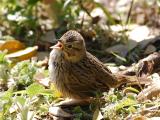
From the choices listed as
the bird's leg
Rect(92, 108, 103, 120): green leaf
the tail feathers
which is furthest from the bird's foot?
the tail feathers

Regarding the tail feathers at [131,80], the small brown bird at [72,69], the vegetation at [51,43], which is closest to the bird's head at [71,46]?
the small brown bird at [72,69]

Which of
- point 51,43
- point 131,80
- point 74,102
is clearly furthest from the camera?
point 51,43

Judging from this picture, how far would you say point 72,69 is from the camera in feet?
14.6

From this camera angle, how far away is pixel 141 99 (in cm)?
443

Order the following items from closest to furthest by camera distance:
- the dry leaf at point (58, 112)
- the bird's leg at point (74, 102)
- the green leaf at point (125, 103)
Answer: the green leaf at point (125, 103) < the dry leaf at point (58, 112) < the bird's leg at point (74, 102)

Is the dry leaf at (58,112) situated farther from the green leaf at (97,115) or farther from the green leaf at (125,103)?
the green leaf at (125,103)

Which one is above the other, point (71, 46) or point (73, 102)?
point (71, 46)

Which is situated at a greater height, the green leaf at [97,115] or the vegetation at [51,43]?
the vegetation at [51,43]

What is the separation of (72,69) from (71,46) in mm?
167

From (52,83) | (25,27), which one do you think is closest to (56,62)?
(52,83)

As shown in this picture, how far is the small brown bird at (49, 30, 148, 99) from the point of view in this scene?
442 centimetres

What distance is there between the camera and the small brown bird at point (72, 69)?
4.42m

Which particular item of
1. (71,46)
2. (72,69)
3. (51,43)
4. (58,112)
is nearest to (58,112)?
(58,112)

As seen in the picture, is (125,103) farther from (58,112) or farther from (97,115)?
(58,112)
